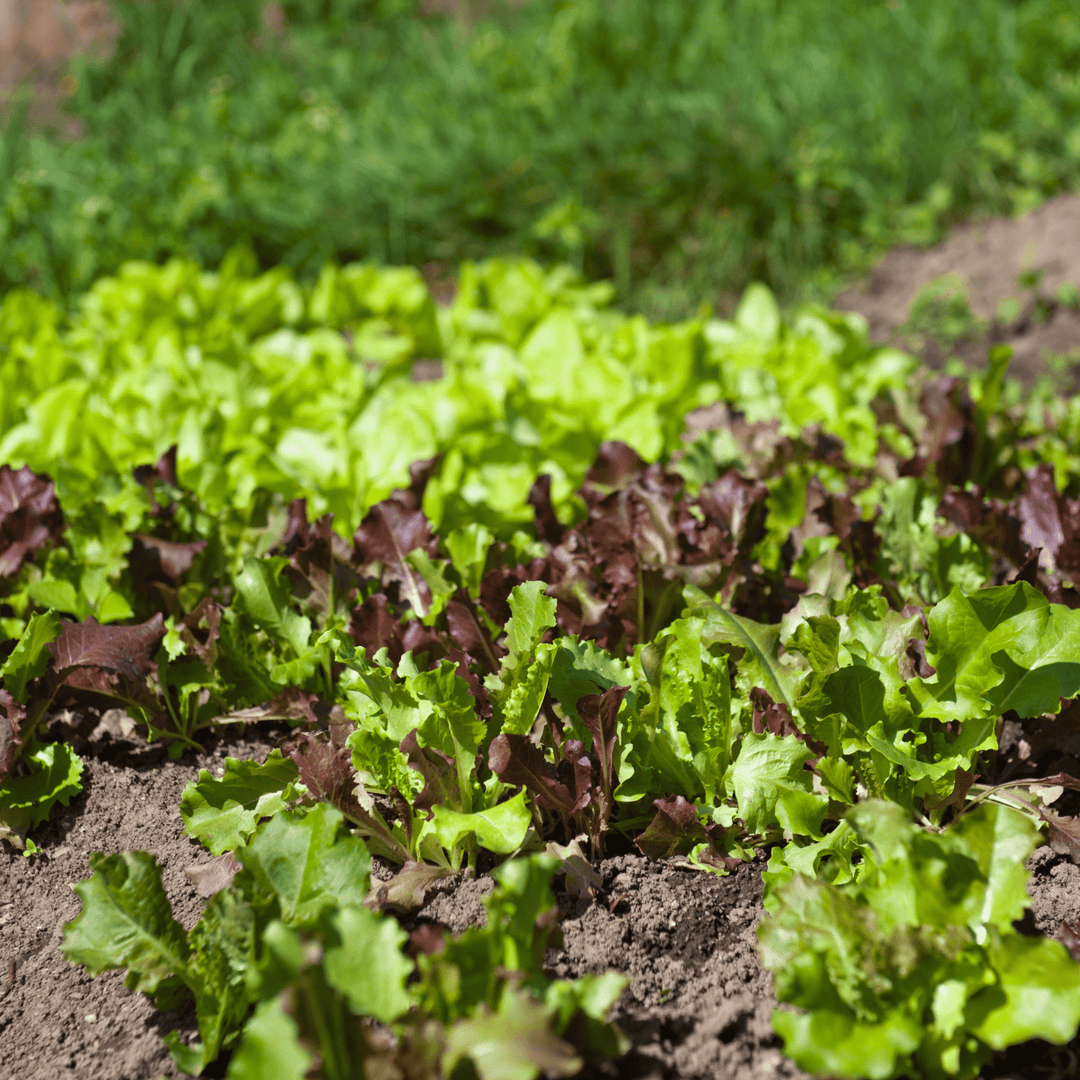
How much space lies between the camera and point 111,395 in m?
2.78

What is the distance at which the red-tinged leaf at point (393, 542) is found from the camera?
192cm

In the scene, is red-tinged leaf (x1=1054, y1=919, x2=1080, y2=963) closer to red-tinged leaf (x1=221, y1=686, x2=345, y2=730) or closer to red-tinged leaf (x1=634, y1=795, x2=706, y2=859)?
red-tinged leaf (x1=634, y1=795, x2=706, y2=859)

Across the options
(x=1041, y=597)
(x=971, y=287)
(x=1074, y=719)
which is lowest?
(x=971, y=287)

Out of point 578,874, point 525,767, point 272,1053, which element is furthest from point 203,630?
point 272,1053

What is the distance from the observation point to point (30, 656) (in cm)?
162

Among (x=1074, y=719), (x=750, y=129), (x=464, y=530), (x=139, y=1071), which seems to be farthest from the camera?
(x=750, y=129)

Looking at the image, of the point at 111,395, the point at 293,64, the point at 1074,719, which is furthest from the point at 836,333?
the point at 293,64

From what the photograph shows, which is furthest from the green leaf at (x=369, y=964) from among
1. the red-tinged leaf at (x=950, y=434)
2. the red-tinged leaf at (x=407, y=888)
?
the red-tinged leaf at (x=950, y=434)

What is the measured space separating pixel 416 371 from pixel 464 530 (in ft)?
6.30

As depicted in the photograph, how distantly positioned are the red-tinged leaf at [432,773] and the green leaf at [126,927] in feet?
1.19

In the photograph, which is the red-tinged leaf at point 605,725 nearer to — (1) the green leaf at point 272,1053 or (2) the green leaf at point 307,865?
(2) the green leaf at point 307,865

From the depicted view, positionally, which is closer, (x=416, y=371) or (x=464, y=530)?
(x=464, y=530)

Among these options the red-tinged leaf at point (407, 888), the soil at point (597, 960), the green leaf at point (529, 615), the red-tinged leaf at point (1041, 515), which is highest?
A: the green leaf at point (529, 615)

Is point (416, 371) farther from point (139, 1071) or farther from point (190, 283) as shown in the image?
point (139, 1071)
